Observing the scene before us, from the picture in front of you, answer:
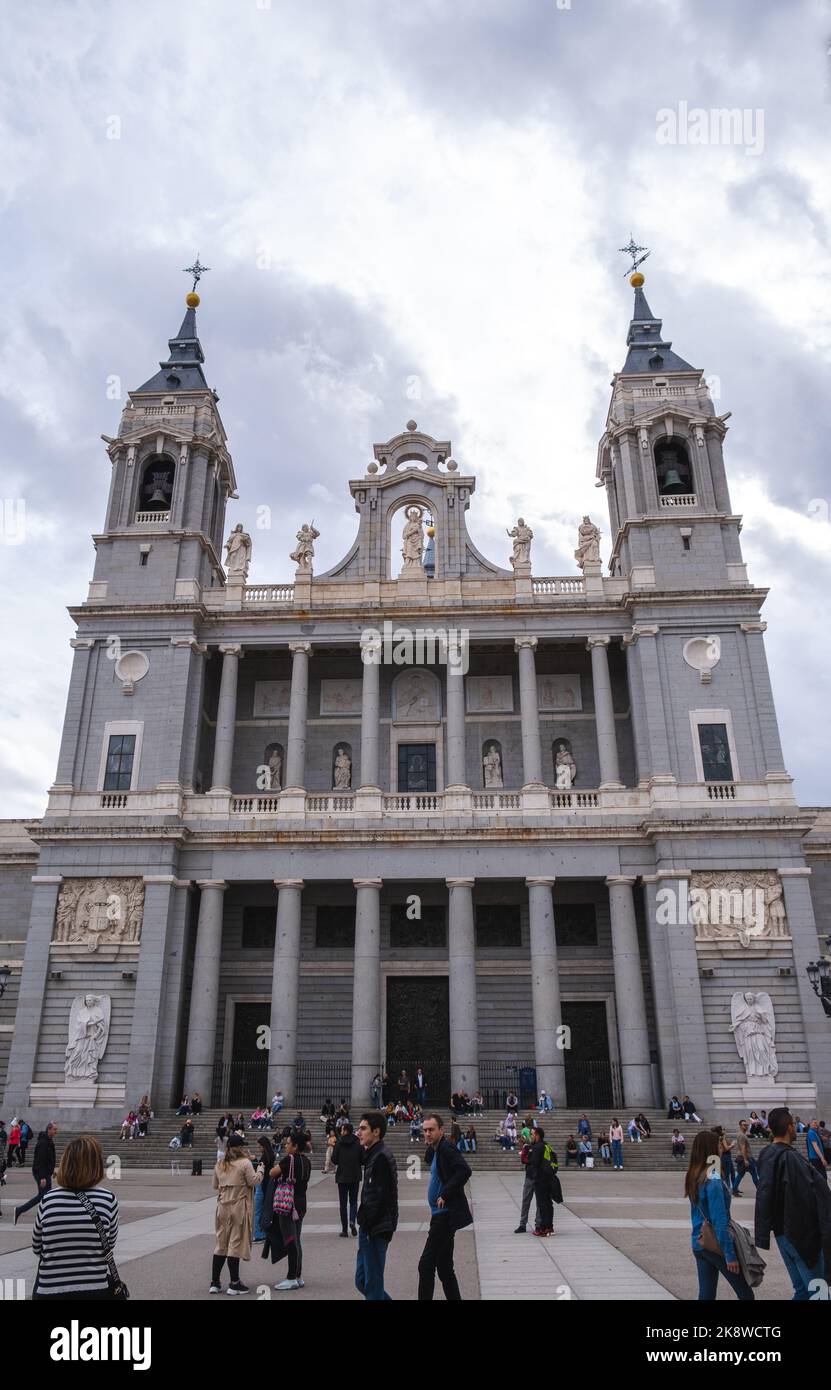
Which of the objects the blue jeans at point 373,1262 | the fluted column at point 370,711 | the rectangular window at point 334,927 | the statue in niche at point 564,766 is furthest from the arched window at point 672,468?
the blue jeans at point 373,1262

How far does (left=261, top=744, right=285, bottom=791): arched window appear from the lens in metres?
39.1

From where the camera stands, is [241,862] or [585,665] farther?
[585,665]

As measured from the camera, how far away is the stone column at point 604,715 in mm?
35844

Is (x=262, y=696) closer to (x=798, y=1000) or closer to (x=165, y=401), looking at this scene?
(x=165, y=401)

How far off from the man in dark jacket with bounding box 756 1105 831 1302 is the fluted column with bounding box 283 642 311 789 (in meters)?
29.7

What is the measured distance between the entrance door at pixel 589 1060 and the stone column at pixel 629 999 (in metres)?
1.42

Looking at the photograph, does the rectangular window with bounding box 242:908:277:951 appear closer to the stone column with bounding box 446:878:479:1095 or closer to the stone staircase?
the stone staircase

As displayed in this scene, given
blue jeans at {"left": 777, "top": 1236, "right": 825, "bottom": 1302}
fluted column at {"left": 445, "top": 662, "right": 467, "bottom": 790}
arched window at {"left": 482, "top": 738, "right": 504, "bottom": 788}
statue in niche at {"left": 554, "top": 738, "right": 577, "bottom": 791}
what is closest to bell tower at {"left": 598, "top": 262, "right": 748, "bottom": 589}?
statue in niche at {"left": 554, "top": 738, "right": 577, "bottom": 791}

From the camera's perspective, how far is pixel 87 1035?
32.4 meters

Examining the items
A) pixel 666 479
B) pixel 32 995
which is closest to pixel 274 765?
pixel 32 995

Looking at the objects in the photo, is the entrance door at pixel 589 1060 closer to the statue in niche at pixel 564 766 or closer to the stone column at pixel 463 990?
the stone column at pixel 463 990
